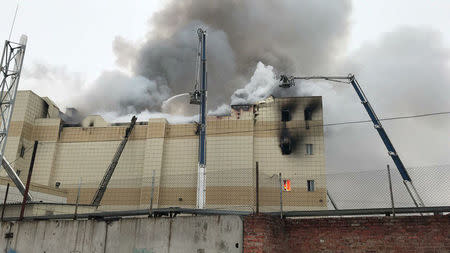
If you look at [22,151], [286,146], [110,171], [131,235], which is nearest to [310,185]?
[286,146]

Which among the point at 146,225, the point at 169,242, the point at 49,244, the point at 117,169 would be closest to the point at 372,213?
the point at 169,242

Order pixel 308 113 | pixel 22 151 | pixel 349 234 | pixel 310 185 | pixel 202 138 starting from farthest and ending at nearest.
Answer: pixel 22 151 < pixel 308 113 < pixel 202 138 < pixel 310 185 < pixel 349 234

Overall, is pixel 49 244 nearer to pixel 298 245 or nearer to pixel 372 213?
pixel 298 245

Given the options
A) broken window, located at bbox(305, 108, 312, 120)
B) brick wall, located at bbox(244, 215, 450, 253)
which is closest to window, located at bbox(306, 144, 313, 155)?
broken window, located at bbox(305, 108, 312, 120)

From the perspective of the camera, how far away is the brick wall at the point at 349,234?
415 inches

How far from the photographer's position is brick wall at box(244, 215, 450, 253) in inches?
415

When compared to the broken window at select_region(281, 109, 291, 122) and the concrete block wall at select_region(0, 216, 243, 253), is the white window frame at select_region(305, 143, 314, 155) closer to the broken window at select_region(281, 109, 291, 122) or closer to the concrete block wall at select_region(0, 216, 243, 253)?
the broken window at select_region(281, 109, 291, 122)

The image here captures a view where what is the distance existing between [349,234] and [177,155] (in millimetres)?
29176

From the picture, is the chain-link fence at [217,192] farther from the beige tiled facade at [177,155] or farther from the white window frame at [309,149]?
the white window frame at [309,149]

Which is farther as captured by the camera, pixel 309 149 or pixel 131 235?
pixel 309 149

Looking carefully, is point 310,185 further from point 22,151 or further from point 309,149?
point 22,151

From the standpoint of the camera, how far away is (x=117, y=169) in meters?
39.5

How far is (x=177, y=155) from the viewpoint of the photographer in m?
39.0

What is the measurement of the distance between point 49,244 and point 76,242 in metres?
1.37
